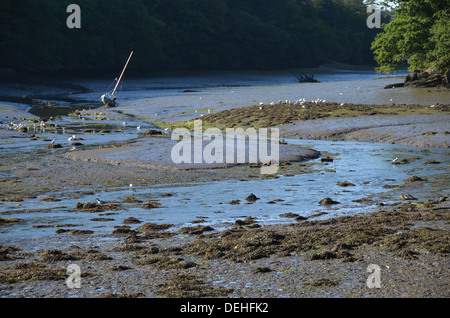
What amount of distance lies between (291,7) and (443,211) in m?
107

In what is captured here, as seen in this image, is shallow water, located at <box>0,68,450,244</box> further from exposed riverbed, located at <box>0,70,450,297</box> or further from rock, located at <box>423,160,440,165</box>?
rock, located at <box>423,160,440,165</box>

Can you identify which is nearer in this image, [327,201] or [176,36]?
[327,201]

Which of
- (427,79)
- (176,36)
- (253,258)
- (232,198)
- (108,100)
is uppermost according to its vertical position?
(176,36)

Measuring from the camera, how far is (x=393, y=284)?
22.9 feet

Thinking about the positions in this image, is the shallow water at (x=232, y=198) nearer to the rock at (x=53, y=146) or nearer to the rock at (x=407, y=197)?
the rock at (x=407, y=197)

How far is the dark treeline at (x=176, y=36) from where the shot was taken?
64312 millimetres

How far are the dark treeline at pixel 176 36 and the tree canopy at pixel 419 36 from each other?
37.4 metres

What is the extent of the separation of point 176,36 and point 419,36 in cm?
5309

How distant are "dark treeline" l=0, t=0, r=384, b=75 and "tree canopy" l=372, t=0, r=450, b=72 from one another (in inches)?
1472

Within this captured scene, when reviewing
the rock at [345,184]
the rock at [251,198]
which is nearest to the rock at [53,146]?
the rock at [251,198]

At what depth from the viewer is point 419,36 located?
128 ft

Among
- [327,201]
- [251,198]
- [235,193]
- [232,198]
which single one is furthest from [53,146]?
[327,201]

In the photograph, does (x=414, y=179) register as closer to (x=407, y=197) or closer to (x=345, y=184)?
(x=345, y=184)

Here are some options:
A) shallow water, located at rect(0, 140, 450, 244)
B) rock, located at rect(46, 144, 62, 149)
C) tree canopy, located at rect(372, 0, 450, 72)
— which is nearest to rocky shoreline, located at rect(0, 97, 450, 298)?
shallow water, located at rect(0, 140, 450, 244)
